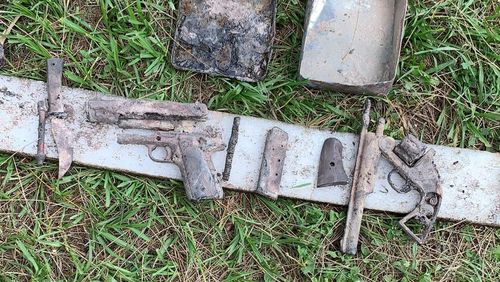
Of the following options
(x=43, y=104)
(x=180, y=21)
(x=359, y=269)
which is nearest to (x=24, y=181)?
(x=43, y=104)

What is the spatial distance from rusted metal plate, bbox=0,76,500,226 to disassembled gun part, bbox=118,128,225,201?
0.20 feet

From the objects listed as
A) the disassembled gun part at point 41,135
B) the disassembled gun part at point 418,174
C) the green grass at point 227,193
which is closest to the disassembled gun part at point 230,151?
the green grass at point 227,193

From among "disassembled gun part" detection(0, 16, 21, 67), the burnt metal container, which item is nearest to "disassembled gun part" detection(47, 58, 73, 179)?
"disassembled gun part" detection(0, 16, 21, 67)

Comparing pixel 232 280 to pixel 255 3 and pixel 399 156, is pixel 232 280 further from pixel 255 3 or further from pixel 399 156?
pixel 255 3

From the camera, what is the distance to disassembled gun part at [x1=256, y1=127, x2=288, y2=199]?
368cm

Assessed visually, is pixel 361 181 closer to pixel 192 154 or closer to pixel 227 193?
pixel 227 193

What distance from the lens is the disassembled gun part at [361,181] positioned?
12.2 feet

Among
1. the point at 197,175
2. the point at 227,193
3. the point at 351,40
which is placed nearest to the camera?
the point at 197,175

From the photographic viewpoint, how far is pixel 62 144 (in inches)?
141

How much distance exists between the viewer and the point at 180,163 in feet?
11.8

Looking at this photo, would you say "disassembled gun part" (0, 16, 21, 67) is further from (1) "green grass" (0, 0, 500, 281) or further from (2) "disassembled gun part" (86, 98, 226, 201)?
(2) "disassembled gun part" (86, 98, 226, 201)

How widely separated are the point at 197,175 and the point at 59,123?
2.73 feet

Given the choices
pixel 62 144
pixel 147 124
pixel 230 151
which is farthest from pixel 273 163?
pixel 62 144

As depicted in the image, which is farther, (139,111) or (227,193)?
(227,193)
